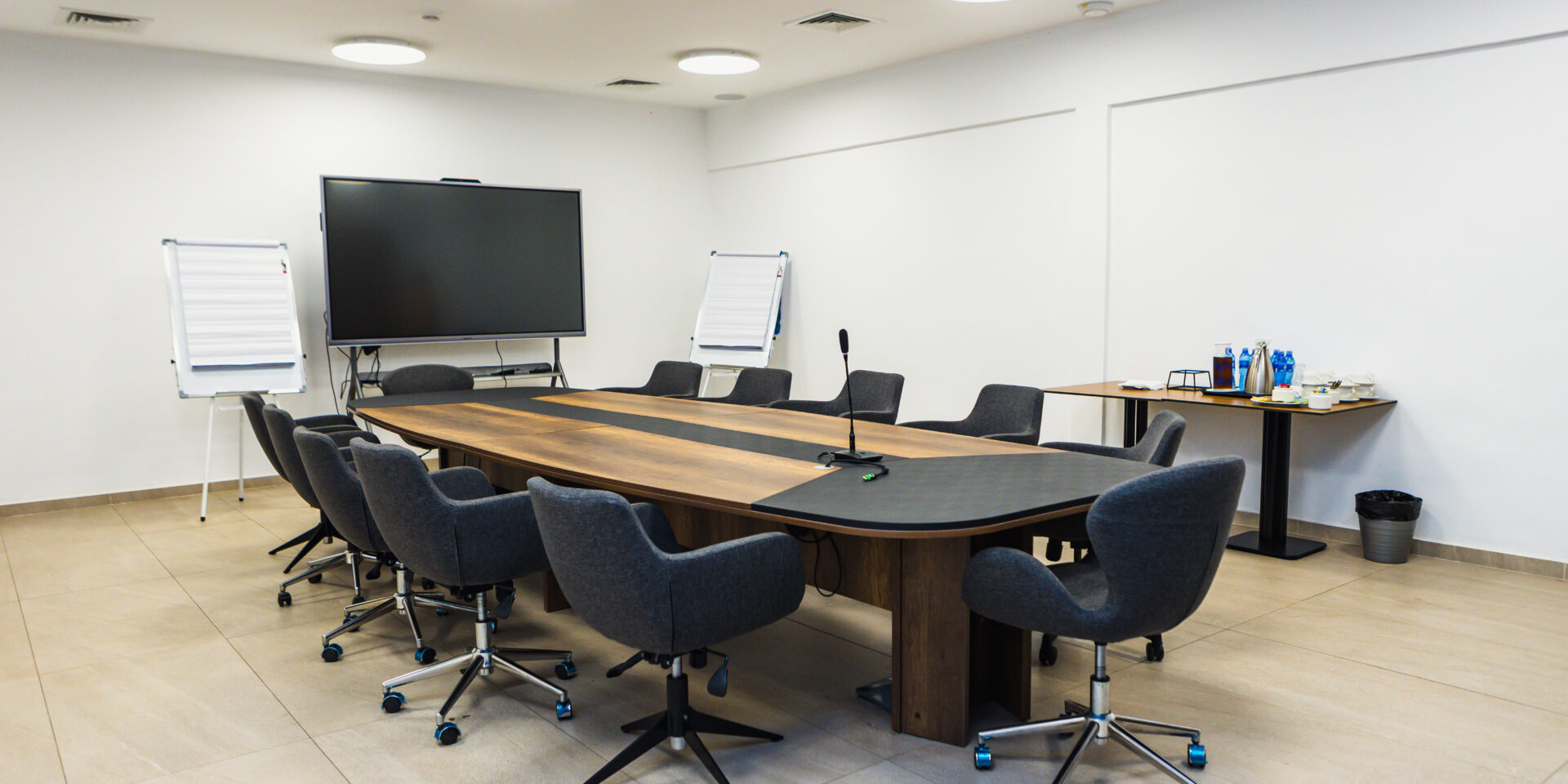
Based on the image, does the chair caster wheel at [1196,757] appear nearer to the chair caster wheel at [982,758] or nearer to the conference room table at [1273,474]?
the chair caster wheel at [982,758]

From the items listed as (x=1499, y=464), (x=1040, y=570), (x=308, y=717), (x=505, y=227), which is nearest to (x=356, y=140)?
(x=505, y=227)

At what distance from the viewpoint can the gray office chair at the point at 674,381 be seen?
21.6 feet

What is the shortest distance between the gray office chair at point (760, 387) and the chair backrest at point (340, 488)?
2.52m

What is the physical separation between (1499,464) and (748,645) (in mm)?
3684

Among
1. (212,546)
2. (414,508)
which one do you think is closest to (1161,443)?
(414,508)

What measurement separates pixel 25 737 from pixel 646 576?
87.2 inches

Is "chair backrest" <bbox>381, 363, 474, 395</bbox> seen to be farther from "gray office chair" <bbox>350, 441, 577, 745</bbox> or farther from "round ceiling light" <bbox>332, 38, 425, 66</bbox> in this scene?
"gray office chair" <bbox>350, 441, 577, 745</bbox>

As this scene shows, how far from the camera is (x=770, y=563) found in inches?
105

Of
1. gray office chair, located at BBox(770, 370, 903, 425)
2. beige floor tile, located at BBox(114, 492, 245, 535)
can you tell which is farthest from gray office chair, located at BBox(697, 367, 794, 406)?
beige floor tile, located at BBox(114, 492, 245, 535)

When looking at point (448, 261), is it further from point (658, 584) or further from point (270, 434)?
point (658, 584)

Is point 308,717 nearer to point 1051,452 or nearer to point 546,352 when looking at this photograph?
point 1051,452

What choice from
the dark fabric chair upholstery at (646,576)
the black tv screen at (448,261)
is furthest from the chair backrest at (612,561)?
the black tv screen at (448,261)

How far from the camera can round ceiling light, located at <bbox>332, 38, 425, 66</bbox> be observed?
21.8 ft

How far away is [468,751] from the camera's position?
2.99 meters
